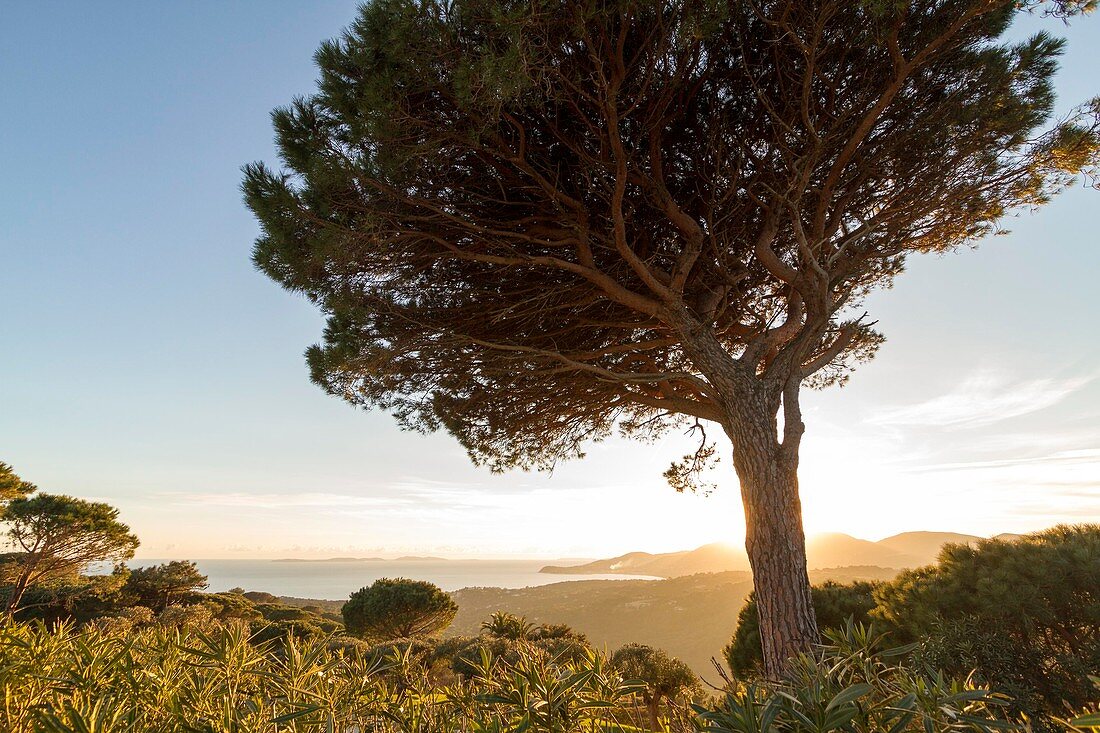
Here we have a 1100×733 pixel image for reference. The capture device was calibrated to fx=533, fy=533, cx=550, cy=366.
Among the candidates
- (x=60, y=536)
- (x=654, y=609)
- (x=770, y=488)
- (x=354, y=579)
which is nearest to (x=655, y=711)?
(x=770, y=488)

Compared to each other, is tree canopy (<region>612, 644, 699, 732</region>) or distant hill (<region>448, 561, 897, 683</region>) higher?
tree canopy (<region>612, 644, 699, 732</region>)

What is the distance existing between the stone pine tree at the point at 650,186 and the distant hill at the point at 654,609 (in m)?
9.75

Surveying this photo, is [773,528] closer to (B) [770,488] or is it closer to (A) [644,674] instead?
(B) [770,488]

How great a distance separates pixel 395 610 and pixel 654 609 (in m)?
10.2

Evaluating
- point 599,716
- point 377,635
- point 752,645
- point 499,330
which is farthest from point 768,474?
point 377,635

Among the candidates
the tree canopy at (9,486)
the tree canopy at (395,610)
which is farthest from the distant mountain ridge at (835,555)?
the tree canopy at (9,486)

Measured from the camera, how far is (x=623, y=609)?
69.6ft

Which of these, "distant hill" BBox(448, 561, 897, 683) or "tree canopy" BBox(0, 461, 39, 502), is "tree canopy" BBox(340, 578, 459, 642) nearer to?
"distant hill" BBox(448, 561, 897, 683)

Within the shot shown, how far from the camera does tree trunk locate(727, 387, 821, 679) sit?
14.7ft

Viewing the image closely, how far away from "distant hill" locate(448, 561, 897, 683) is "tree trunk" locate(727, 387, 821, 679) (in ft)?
31.8

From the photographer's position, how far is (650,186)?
5289 mm

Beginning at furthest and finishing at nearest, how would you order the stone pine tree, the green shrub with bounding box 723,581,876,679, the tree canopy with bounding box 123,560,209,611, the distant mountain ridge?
the distant mountain ridge → the tree canopy with bounding box 123,560,209,611 → the green shrub with bounding box 723,581,876,679 → the stone pine tree

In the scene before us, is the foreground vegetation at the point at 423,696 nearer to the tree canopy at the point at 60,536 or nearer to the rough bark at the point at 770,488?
the rough bark at the point at 770,488

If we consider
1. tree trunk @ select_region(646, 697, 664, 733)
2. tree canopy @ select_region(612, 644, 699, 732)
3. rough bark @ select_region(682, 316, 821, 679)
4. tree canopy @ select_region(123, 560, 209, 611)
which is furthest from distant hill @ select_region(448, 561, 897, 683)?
tree trunk @ select_region(646, 697, 664, 733)
